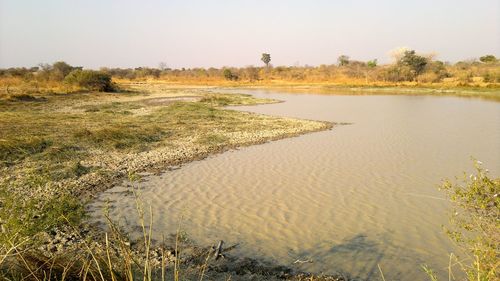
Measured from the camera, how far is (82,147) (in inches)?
489

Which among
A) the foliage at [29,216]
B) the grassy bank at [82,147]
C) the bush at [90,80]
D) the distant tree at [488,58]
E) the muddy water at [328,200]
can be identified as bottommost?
the muddy water at [328,200]

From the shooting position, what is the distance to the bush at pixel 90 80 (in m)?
33.8

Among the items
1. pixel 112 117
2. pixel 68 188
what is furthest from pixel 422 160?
pixel 112 117

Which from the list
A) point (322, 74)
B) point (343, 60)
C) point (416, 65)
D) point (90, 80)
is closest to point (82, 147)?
point (90, 80)

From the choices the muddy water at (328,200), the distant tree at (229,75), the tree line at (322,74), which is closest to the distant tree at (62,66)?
the tree line at (322,74)

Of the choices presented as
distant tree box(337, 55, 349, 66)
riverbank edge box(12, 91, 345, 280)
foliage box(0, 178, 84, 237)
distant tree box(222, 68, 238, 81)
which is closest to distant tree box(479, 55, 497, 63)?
distant tree box(337, 55, 349, 66)

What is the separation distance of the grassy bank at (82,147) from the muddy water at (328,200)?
42.8 inches

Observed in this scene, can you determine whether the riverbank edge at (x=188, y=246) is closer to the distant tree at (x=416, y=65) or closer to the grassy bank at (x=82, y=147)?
the grassy bank at (x=82, y=147)

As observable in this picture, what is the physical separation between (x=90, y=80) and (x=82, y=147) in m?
23.8

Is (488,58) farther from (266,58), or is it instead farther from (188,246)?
(188,246)

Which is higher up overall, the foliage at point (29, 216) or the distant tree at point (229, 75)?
the distant tree at point (229, 75)

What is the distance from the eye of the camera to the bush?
3375cm

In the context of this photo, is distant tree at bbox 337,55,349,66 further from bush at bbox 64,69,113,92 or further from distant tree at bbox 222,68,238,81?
bush at bbox 64,69,113,92

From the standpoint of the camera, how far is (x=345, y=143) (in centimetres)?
1462
